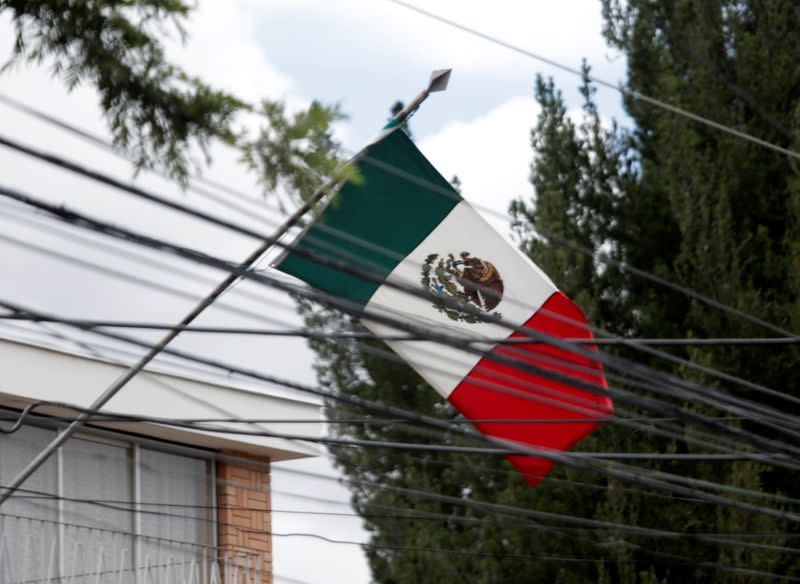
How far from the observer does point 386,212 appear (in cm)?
1070

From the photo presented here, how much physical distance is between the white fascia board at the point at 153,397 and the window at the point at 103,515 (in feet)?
0.81

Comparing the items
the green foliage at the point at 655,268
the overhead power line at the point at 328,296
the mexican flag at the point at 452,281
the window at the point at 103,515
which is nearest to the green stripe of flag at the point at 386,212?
the mexican flag at the point at 452,281

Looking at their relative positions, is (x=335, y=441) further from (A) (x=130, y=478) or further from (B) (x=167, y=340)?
(A) (x=130, y=478)

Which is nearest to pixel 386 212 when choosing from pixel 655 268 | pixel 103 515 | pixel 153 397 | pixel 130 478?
pixel 153 397

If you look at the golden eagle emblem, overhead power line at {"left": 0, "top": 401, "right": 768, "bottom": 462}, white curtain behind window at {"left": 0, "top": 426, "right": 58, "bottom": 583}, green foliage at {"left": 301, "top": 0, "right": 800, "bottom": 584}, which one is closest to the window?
white curtain behind window at {"left": 0, "top": 426, "right": 58, "bottom": 583}

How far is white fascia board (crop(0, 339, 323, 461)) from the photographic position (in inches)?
438

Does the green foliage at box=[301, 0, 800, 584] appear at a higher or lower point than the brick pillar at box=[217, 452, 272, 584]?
higher

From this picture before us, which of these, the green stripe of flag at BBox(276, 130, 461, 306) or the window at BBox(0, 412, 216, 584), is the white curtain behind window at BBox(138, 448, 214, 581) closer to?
the window at BBox(0, 412, 216, 584)

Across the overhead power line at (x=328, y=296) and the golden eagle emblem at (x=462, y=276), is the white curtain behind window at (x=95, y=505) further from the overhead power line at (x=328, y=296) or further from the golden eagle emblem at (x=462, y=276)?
the overhead power line at (x=328, y=296)

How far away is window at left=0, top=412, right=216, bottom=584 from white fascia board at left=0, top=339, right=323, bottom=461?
25cm

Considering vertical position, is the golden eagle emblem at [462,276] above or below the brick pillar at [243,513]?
above

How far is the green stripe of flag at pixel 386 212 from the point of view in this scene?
34.2 feet

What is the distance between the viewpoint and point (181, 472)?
1287 cm

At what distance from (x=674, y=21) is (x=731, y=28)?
3.16 feet
